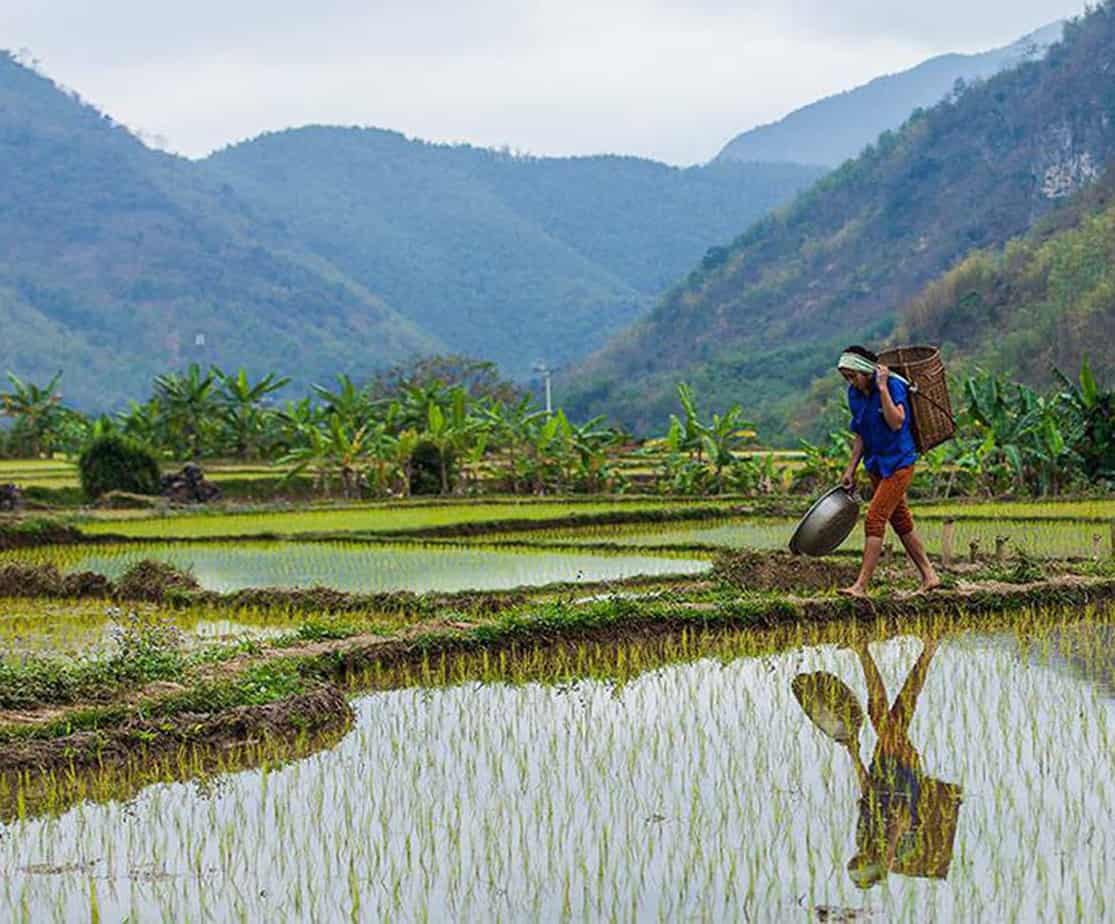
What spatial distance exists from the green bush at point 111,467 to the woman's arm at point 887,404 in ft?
49.2

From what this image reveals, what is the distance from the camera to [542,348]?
382 ft

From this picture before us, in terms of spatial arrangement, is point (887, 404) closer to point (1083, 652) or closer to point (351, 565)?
point (1083, 652)

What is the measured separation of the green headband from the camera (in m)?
8.55

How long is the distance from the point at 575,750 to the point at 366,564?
23.5ft

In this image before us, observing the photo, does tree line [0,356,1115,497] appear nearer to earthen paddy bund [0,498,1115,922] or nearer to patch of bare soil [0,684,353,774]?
earthen paddy bund [0,498,1115,922]

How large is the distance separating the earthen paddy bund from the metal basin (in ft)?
0.98

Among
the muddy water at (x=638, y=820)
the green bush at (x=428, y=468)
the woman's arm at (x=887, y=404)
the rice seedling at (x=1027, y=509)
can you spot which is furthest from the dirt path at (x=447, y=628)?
the green bush at (x=428, y=468)

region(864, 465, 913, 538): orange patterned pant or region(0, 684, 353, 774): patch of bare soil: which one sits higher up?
region(864, 465, 913, 538): orange patterned pant

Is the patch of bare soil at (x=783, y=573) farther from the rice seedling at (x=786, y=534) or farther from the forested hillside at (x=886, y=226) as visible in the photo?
the forested hillside at (x=886, y=226)

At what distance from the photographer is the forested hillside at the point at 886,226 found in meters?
72.8

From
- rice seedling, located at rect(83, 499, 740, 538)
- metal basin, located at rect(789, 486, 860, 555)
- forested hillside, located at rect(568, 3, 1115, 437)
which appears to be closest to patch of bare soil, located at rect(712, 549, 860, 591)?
metal basin, located at rect(789, 486, 860, 555)

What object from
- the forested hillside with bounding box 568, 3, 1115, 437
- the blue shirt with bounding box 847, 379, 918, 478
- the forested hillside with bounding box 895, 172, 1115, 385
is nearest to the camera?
the blue shirt with bounding box 847, 379, 918, 478

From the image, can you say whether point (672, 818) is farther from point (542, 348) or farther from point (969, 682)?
point (542, 348)

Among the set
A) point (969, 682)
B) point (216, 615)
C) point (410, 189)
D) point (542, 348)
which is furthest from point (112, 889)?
point (410, 189)
